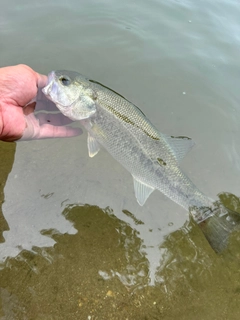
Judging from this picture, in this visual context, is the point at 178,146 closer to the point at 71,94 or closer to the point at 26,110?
the point at 71,94

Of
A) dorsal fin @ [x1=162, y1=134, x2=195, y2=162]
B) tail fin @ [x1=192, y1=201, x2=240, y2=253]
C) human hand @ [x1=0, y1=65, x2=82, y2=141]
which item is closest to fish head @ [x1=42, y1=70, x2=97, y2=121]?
human hand @ [x1=0, y1=65, x2=82, y2=141]

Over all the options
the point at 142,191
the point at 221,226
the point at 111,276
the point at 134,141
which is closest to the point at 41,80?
the point at 134,141

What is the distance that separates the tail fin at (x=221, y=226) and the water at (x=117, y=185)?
0.47 m

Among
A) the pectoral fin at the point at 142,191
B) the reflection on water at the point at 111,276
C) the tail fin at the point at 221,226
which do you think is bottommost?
the reflection on water at the point at 111,276

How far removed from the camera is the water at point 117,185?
10.8 feet

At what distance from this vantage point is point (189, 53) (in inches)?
233

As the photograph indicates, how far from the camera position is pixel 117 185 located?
4.25 m

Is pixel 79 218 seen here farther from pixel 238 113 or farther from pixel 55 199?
pixel 238 113

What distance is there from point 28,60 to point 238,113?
3.92 m

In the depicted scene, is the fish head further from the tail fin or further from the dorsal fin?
the tail fin

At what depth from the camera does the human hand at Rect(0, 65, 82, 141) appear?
12.0 ft

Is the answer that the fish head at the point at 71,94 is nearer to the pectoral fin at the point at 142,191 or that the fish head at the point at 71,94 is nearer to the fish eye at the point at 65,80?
the fish eye at the point at 65,80

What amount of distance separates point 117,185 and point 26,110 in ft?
5.89

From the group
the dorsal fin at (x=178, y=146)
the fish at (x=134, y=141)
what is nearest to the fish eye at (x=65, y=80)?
the fish at (x=134, y=141)
